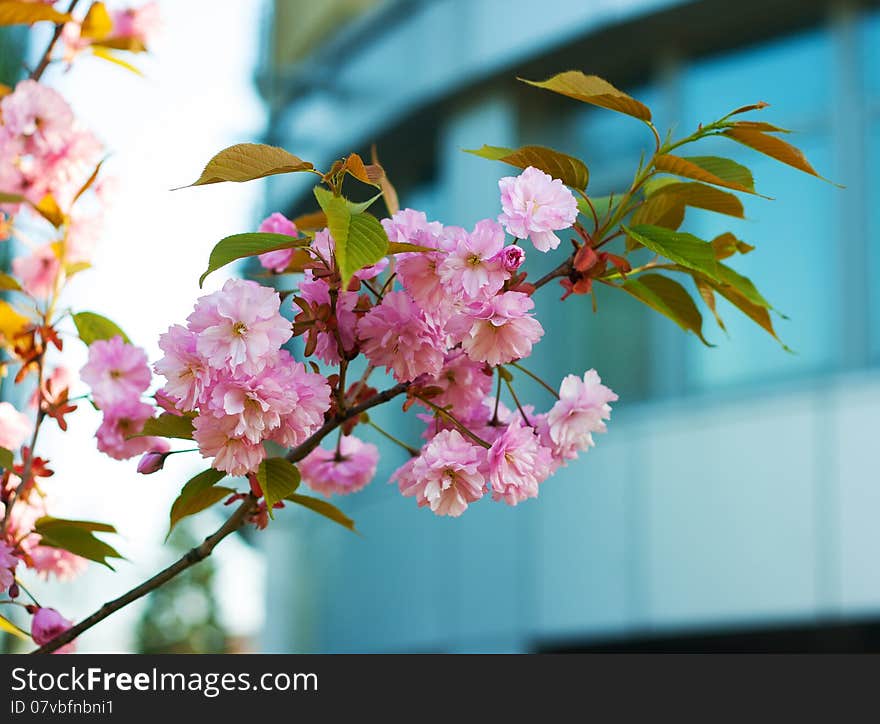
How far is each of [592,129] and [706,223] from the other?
144 centimetres

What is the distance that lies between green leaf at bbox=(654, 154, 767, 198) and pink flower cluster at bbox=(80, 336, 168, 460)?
646 millimetres

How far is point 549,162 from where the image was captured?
124cm

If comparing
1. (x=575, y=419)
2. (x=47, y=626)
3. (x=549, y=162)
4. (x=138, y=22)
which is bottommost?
(x=47, y=626)

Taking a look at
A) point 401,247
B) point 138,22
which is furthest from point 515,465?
point 138,22

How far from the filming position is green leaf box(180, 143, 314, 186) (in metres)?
1.13

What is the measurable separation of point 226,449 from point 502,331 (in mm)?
267

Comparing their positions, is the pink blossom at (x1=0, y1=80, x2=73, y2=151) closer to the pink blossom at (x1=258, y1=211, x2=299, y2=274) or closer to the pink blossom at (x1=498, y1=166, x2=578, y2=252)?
the pink blossom at (x1=258, y1=211, x2=299, y2=274)

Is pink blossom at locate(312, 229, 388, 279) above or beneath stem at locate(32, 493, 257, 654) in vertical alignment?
above

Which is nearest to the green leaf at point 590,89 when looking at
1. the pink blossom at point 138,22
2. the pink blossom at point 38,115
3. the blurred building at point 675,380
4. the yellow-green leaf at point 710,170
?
the yellow-green leaf at point 710,170

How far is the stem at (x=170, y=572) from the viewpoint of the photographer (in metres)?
1.15

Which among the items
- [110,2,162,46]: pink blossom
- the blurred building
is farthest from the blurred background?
[110,2,162,46]: pink blossom

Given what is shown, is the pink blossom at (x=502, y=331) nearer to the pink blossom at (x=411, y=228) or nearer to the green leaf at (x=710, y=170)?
the pink blossom at (x=411, y=228)

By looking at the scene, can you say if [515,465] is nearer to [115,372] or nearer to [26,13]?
[115,372]
